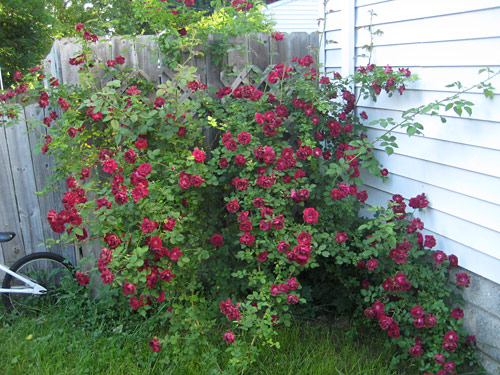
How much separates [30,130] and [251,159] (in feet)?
5.83

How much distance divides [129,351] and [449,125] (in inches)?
92.0

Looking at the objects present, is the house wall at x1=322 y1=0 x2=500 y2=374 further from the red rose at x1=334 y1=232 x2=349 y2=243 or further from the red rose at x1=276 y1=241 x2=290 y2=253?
the red rose at x1=276 y1=241 x2=290 y2=253

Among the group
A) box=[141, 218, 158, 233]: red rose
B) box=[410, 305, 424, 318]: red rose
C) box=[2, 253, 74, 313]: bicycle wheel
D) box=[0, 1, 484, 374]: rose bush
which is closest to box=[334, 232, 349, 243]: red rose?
box=[0, 1, 484, 374]: rose bush

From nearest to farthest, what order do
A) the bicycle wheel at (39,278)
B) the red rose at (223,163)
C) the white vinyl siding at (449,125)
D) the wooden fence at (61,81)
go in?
1. the white vinyl siding at (449,125)
2. the red rose at (223,163)
3. the wooden fence at (61,81)
4. the bicycle wheel at (39,278)

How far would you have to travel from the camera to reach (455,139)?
2539mm

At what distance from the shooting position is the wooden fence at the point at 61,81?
3236mm

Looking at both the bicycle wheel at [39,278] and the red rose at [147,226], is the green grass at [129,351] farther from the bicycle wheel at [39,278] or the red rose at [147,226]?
the red rose at [147,226]

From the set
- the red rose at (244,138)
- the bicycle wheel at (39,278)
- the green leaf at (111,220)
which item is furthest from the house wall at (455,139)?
the bicycle wheel at (39,278)

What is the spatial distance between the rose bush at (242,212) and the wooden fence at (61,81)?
130mm

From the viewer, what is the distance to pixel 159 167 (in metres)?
2.92

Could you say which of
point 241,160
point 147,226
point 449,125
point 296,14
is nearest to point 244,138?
point 241,160

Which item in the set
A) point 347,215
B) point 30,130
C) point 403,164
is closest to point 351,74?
point 403,164

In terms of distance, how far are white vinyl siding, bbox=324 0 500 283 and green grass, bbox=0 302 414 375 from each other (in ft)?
2.79

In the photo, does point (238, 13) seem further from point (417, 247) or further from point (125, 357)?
point (125, 357)
